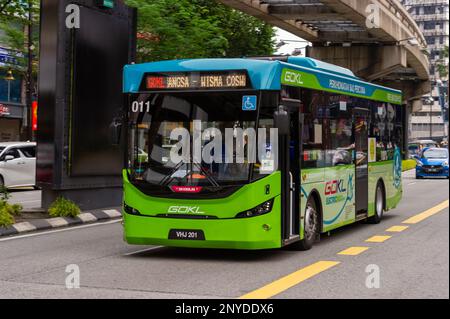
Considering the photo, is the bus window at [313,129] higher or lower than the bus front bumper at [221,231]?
higher

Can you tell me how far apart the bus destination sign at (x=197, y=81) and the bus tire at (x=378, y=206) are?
6474mm

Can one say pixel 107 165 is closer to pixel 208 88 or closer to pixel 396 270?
pixel 208 88

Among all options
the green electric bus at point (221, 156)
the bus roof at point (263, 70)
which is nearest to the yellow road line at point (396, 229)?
the bus roof at point (263, 70)

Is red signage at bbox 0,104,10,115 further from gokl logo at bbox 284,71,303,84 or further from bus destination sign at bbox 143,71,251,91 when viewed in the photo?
gokl logo at bbox 284,71,303,84

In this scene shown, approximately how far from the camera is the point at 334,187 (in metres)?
13.2

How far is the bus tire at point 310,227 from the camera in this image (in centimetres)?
1188

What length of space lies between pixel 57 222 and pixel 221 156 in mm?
6489

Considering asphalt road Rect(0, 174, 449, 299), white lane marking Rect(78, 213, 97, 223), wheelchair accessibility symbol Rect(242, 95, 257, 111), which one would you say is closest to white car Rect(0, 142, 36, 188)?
white lane marking Rect(78, 213, 97, 223)

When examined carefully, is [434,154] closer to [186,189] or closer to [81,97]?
[81,97]

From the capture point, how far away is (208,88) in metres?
10.9

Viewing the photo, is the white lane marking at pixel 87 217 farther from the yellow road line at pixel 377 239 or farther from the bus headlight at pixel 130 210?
the yellow road line at pixel 377 239

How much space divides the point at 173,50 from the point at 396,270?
14114mm

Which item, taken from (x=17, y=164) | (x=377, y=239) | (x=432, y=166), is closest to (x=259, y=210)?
(x=377, y=239)
